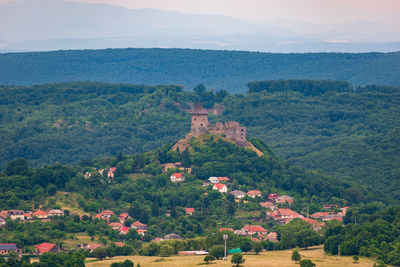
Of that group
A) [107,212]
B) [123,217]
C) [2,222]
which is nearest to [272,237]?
[123,217]

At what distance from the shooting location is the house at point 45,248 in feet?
359

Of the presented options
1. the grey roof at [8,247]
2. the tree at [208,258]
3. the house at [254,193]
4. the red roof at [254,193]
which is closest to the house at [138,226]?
the house at [254,193]

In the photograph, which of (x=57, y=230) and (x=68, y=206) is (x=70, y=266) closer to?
(x=57, y=230)

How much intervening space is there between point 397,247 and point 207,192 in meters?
37.3

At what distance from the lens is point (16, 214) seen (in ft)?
397

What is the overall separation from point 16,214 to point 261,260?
110ft

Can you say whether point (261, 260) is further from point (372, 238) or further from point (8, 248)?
point (8, 248)

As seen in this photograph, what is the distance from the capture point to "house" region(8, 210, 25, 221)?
120 meters

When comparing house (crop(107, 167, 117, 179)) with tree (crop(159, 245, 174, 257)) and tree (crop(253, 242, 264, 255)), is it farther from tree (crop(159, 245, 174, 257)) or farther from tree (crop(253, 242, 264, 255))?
tree (crop(253, 242, 264, 255))

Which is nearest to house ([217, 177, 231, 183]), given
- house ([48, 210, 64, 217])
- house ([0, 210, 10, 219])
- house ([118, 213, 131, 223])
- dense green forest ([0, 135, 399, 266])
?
dense green forest ([0, 135, 399, 266])

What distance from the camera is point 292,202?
138125 mm

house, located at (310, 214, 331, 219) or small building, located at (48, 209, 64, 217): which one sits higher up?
small building, located at (48, 209, 64, 217)

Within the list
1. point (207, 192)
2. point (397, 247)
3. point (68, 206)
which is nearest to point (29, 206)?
point (68, 206)

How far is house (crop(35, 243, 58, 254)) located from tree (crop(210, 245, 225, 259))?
1771 cm
